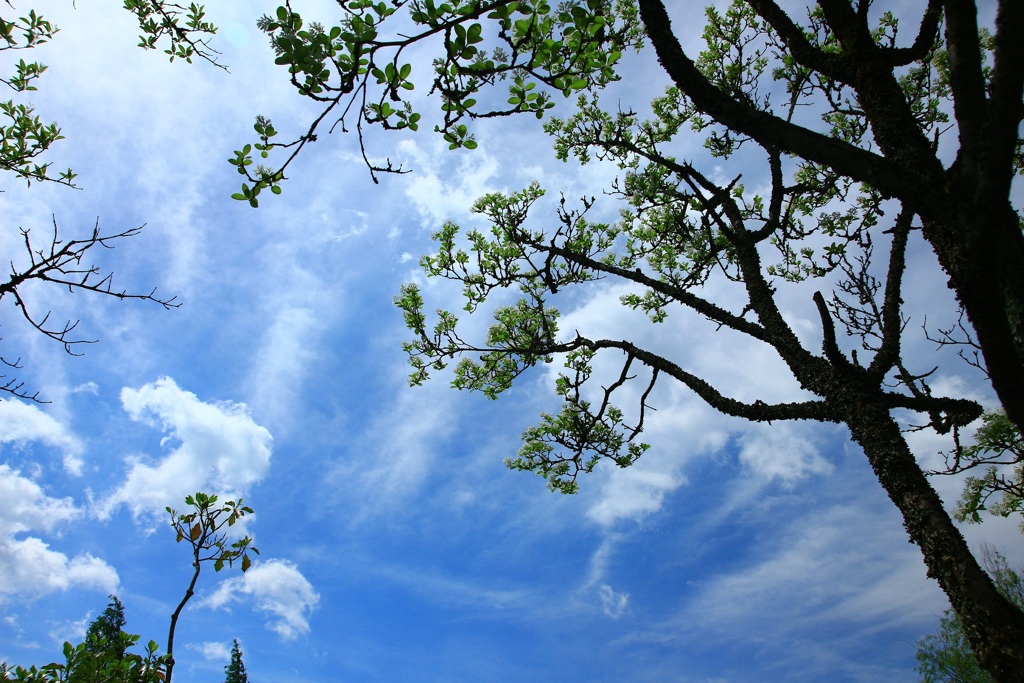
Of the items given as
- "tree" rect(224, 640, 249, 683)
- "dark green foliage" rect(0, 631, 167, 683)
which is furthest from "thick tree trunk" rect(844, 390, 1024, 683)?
"tree" rect(224, 640, 249, 683)

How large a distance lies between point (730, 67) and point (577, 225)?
153 inches

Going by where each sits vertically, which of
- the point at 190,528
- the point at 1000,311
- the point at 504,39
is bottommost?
the point at 190,528

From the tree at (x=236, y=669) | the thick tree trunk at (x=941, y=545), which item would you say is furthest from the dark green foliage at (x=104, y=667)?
the tree at (x=236, y=669)

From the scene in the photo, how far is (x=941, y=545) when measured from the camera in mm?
4730

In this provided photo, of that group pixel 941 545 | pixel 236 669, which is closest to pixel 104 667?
pixel 941 545

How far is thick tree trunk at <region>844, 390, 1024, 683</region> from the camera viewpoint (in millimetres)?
4145

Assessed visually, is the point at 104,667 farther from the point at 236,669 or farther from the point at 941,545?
the point at 236,669

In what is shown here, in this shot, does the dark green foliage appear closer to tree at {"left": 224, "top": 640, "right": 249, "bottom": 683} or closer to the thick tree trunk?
the thick tree trunk

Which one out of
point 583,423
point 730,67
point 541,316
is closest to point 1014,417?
point 583,423

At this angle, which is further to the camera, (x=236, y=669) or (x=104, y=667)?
(x=236, y=669)

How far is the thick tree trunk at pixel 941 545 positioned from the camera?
4.14 metres

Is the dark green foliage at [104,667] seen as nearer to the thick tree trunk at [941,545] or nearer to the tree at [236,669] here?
the thick tree trunk at [941,545]

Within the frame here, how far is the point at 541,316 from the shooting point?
33.3ft

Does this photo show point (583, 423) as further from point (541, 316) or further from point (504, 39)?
point (504, 39)
